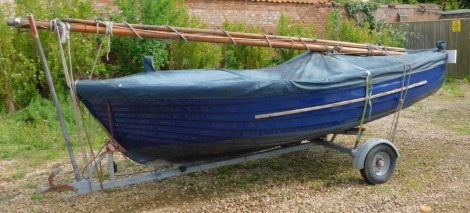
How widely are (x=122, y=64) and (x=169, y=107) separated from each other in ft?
22.0

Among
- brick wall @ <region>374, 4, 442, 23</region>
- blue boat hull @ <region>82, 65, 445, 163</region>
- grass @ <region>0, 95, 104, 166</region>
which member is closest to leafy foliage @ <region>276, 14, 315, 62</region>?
grass @ <region>0, 95, 104, 166</region>

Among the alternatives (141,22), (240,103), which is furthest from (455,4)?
(240,103)

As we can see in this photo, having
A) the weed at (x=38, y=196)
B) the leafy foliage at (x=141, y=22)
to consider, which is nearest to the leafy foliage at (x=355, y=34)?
the leafy foliage at (x=141, y=22)

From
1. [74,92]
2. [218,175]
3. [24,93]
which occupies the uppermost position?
[74,92]

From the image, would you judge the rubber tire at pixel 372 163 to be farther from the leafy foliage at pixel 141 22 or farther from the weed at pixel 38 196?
the leafy foliage at pixel 141 22

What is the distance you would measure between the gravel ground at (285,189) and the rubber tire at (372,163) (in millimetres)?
87

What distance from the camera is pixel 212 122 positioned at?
479 cm

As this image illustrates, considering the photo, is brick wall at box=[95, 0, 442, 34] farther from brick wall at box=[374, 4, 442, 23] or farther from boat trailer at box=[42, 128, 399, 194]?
boat trailer at box=[42, 128, 399, 194]

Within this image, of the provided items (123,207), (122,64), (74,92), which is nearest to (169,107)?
(74,92)

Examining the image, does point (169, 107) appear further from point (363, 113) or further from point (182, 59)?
point (182, 59)

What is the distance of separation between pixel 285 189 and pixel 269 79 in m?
1.36

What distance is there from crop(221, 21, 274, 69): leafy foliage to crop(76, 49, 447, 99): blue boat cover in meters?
5.47

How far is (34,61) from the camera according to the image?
31.5ft

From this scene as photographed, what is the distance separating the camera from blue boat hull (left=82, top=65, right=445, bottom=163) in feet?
15.2
